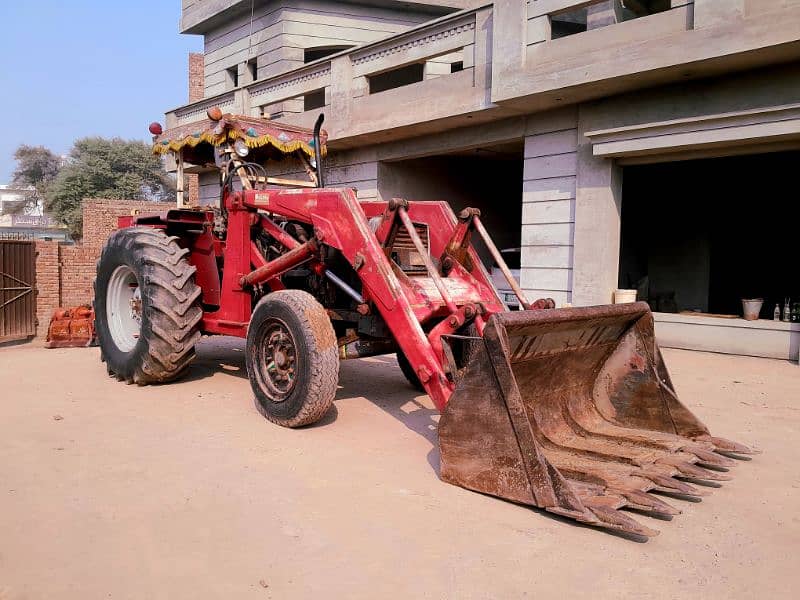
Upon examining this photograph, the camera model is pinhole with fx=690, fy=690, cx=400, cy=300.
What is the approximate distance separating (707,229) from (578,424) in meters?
10.3

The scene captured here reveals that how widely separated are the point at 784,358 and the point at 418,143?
22.9 ft

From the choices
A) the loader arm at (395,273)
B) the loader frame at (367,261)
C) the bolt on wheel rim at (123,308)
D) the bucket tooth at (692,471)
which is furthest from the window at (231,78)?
the bucket tooth at (692,471)

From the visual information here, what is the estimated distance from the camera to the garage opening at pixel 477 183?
13.4m

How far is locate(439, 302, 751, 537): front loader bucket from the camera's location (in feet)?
11.8

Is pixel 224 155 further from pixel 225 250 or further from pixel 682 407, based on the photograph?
pixel 682 407

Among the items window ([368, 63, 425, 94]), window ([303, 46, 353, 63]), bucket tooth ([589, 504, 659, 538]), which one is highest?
window ([303, 46, 353, 63])

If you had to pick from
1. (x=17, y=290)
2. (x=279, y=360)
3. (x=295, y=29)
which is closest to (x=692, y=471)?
(x=279, y=360)

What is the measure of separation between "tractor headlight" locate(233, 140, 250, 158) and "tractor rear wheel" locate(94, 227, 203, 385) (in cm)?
108

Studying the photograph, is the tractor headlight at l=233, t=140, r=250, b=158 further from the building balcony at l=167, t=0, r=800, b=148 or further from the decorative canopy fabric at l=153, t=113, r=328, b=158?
the building balcony at l=167, t=0, r=800, b=148

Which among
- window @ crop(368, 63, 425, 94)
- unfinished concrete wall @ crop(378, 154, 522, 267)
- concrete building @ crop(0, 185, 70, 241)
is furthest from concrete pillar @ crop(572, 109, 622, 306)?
concrete building @ crop(0, 185, 70, 241)

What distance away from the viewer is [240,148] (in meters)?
6.78

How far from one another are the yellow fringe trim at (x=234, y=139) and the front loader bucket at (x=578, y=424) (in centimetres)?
379

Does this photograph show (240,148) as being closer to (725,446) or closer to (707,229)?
(725,446)

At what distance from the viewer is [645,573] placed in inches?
118
